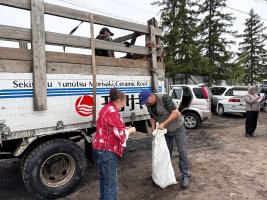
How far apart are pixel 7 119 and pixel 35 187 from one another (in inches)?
41.2

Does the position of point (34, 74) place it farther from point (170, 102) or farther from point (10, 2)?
point (170, 102)

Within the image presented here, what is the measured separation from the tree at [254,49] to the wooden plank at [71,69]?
2942cm

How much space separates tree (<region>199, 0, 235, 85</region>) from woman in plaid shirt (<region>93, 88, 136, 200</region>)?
2073 centimetres

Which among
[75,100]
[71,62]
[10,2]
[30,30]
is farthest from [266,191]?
[10,2]

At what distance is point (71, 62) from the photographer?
13.3 feet

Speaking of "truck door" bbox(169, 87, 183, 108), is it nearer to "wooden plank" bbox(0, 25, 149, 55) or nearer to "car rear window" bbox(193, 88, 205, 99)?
"car rear window" bbox(193, 88, 205, 99)

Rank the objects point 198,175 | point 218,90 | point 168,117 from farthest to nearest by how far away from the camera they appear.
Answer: point 218,90
point 198,175
point 168,117

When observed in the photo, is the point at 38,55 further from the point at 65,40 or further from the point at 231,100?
the point at 231,100

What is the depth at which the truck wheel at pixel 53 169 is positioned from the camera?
3.67m

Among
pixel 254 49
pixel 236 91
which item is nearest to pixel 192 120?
pixel 236 91

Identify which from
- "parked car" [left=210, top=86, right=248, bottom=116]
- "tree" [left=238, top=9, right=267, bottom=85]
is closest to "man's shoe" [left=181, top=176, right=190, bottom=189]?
"parked car" [left=210, top=86, right=248, bottom=116]

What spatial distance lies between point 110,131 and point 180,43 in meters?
17.3

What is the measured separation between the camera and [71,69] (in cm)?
405

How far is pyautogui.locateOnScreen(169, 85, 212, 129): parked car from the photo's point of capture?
400 inches
